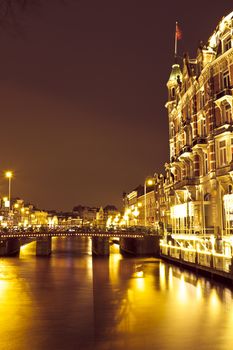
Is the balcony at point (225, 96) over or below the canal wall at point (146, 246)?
over

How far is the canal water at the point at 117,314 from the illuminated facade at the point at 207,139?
10672 mm

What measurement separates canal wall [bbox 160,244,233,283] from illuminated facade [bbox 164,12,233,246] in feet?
12.0

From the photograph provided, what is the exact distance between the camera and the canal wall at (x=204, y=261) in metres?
29.9

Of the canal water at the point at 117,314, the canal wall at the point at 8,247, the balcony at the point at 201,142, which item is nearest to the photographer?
the canal water at the point at 117,314

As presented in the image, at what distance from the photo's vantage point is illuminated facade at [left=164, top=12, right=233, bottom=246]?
42.2 m

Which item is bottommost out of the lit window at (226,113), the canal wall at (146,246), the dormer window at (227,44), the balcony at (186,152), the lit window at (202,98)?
the canal wall at (146,246)

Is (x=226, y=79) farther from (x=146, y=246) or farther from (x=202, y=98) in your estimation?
(x=146, y=246)

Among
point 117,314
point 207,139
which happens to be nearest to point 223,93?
point 207,139

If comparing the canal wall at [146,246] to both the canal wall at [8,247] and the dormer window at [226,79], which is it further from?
the dormer window at [226,79]

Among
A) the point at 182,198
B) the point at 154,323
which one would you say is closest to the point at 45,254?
the point at 182,198

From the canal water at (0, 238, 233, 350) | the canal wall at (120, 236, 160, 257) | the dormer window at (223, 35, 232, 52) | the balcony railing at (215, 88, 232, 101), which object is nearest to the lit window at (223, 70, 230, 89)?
the balcony railing at (215, 88, 232, 101)

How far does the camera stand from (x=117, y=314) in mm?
21406

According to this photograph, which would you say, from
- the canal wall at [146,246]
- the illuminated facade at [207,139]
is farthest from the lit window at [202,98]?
the canal wall at [146,246]

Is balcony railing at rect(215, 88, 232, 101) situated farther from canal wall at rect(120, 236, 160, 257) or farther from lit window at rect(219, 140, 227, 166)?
canal wall at rect(120, 236, 160, 257)
